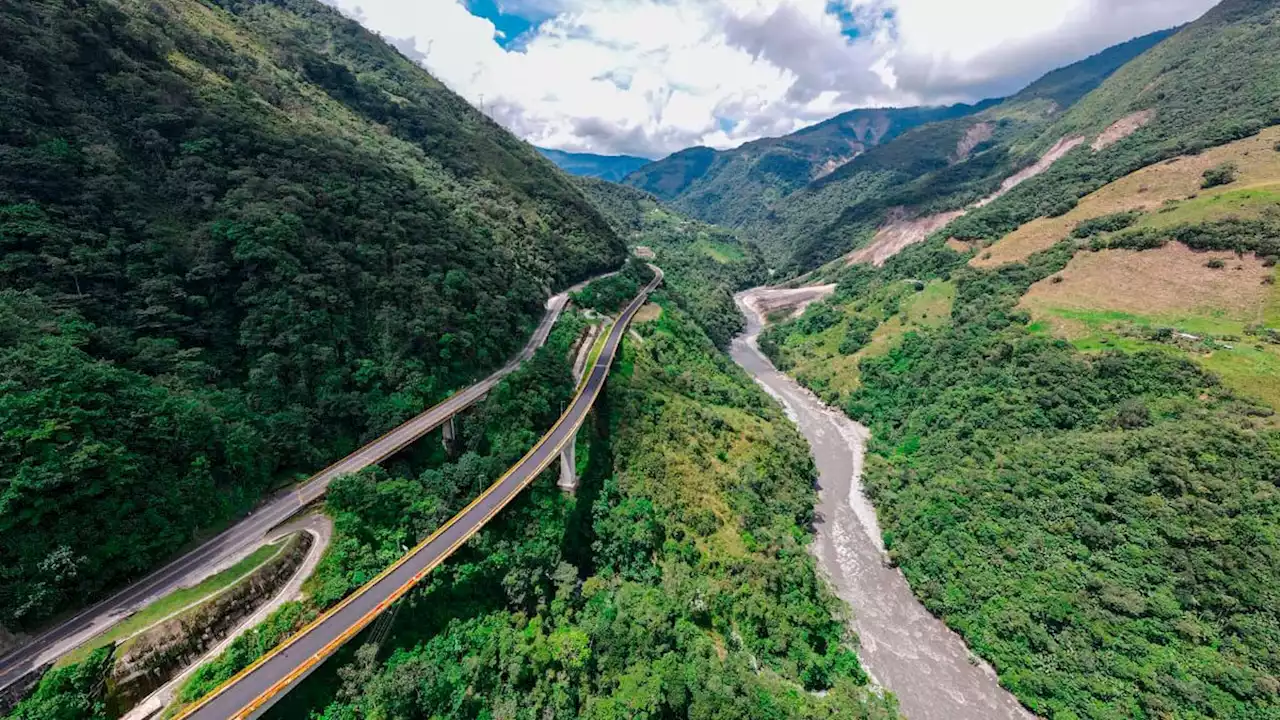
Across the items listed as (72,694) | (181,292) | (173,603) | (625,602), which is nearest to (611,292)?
(625,602)

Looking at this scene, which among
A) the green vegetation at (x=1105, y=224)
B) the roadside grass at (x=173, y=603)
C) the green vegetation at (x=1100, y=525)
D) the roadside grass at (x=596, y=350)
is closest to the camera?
the roadside grass at (x=173, y=603)

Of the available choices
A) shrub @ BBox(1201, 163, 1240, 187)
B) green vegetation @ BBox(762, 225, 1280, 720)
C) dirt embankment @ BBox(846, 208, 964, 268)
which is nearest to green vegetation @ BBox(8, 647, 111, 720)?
green vegetation @ BBox(762, 225, 1280, 720)

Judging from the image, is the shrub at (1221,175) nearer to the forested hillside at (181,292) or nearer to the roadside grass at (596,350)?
the roadside grass at (596,350)

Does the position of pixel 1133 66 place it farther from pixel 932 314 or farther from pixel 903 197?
pixel 932 314

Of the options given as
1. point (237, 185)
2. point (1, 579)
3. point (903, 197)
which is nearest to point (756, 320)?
point (903, 197)

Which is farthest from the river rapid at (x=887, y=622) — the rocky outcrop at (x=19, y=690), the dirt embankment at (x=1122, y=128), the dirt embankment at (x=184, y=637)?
the dirt embankment at (x=1122, y=128)

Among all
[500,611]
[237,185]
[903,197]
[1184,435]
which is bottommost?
[500,611]
